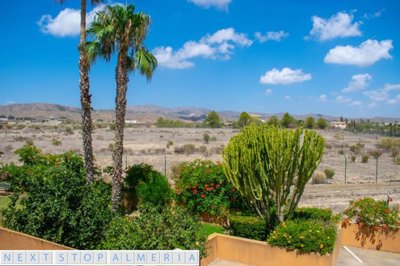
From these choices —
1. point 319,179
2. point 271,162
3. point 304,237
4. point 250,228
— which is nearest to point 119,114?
point 271,162

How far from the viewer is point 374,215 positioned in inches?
517

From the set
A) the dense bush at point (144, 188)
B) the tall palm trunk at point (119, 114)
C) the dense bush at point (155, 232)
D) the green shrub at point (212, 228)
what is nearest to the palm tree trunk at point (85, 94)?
the tall palm trunk at point (119, 114)

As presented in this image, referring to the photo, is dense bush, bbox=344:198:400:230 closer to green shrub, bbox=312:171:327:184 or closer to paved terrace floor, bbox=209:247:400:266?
paved terrace floor, bbox=209:247:400:266

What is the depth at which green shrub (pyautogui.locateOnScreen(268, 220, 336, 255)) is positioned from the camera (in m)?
11.0

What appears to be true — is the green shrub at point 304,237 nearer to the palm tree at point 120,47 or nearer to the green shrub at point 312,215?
the green shrub at point 312,215

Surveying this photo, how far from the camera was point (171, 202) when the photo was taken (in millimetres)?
→ 16969

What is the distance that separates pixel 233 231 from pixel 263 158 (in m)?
2.74

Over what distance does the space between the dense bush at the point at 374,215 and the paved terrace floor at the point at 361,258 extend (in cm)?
86

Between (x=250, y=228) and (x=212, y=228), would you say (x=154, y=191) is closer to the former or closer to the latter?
(x=212, y=228)

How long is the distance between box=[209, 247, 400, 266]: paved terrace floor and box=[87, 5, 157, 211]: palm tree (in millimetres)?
6010

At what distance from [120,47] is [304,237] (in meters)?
9.34

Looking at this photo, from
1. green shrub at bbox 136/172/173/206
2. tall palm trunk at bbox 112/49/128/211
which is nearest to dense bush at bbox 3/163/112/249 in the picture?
tall palm trunk at bbox 112/49/128/211

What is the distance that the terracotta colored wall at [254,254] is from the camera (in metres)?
11.1

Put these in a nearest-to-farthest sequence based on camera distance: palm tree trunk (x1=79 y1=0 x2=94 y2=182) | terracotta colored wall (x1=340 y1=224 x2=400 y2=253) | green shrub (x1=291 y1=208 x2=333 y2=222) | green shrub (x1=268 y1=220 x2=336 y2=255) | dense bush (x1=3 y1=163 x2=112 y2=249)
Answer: green shrub (x1=268 y1=220 x2=336 y2=255) → dense bush (x1=3 y1=163 x2=112 y2=249) → terracotta colored wall (x1=340 y1=224 x2=400 y2=253) → green shrub (x1=291 y1=208 x2=333 y2=222) → palm tree trunk (x1=79 y1=0 x2=94 y2=182)
